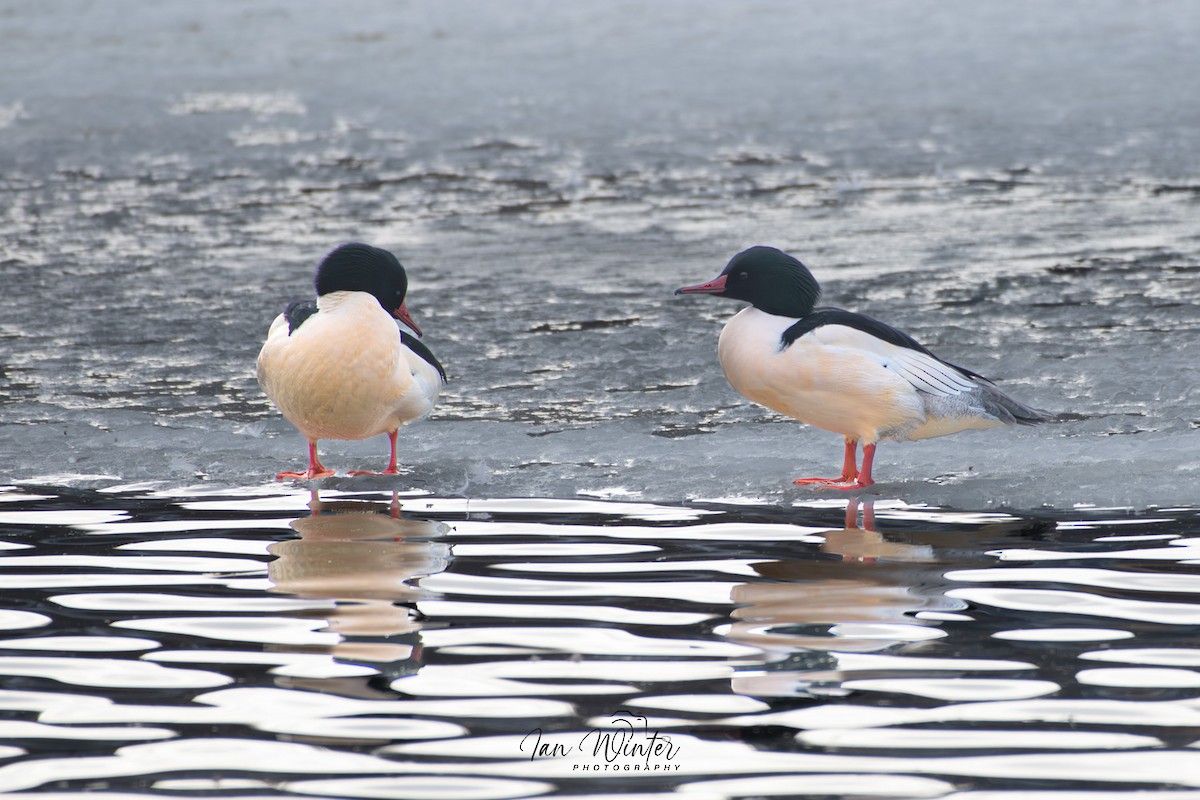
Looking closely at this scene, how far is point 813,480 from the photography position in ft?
19.0

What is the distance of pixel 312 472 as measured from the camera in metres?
6.01

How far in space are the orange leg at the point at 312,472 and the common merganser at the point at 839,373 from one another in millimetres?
1596

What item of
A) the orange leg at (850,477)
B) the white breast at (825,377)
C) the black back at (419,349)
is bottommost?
the orange leg at (850,477)

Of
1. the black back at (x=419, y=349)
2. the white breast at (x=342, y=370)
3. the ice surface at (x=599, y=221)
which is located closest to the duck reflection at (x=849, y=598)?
the ice surface at (x=599, y=221)

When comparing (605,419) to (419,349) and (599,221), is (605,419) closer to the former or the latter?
(419,349)

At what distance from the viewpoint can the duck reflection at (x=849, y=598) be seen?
3.74 m

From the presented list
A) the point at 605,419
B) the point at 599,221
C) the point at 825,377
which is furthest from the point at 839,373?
the point at 599,221

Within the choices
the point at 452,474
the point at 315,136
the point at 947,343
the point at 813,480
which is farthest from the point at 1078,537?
the point at 315,136

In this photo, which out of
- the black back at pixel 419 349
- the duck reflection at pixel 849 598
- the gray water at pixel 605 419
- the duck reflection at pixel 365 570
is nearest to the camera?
the gray water at pixel 605 419

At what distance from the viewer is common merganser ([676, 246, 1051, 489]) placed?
577cm

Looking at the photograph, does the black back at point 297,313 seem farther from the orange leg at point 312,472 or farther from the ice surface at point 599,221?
the ice surface at point 599,221

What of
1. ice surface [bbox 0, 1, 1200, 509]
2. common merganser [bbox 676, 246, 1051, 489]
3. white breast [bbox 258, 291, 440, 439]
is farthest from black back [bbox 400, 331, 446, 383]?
common merganser [bbox 676, 246, 1051, 489]
